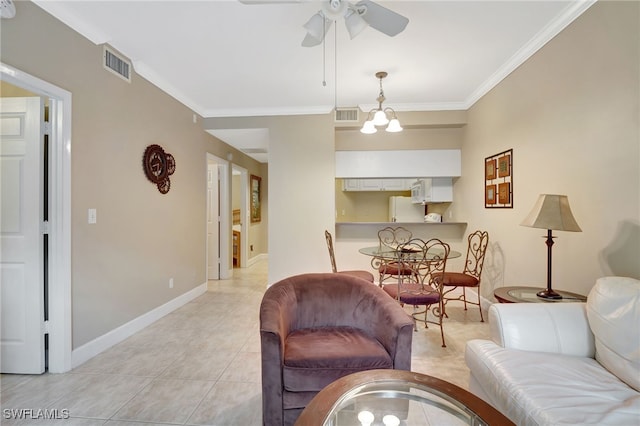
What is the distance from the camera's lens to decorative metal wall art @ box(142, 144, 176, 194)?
3.06 metres

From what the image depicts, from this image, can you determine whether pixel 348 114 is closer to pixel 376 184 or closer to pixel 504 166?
pixel 376 184

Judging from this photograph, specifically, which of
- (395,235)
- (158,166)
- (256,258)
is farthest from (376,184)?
(256,258)

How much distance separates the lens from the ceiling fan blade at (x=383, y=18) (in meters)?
1.75

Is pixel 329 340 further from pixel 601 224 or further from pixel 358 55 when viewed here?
pixel 358 55

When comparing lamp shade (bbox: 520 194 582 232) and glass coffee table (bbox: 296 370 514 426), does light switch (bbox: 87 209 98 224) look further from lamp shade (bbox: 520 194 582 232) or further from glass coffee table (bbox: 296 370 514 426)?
lamp shade (bbox: 520 194 582 232)

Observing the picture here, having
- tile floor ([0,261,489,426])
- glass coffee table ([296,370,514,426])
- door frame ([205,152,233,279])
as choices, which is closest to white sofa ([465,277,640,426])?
glass coffee table ([296,370,514,426])

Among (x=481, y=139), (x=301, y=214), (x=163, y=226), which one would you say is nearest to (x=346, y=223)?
(x=301, y=214)

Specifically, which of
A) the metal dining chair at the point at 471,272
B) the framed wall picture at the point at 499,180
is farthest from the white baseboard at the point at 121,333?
the framed wall picture at the point at 499,180

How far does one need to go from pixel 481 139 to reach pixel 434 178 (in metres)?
0.95

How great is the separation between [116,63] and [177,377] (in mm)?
2729

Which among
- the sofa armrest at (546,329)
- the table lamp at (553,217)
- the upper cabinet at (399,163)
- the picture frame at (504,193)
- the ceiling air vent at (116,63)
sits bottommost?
the sofa armrest at (546,329)

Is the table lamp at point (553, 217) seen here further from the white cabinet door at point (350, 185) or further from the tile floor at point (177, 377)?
the white cabinet door at point (350, 185)

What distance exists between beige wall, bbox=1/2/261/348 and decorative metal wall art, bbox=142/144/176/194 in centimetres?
6

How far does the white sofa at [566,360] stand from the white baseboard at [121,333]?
2826mm
